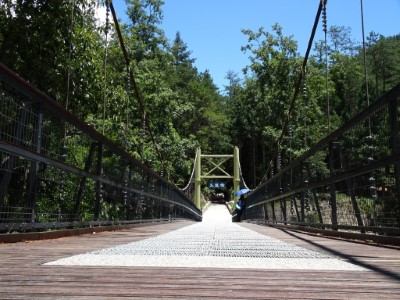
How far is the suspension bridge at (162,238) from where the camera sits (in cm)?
121

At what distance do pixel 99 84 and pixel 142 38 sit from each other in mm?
16316

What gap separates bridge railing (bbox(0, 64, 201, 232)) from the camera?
8.14ft

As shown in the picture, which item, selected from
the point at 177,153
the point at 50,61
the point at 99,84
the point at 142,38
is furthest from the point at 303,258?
the point at 142,38

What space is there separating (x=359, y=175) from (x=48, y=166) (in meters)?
1.98

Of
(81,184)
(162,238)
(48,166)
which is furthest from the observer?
(81,184)

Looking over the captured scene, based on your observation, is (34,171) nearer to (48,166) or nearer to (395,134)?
(48,166)

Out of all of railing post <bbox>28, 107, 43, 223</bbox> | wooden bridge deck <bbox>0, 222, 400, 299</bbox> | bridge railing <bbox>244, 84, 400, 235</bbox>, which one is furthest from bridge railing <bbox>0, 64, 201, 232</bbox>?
bridge railing <bbox>244, 84, 400, 235</bbox>

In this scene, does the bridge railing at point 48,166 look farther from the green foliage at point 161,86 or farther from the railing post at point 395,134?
the railing post at point 395,134

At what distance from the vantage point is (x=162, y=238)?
11.2ft

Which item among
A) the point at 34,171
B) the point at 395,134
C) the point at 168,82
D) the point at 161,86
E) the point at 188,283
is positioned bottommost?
the point at 188,283

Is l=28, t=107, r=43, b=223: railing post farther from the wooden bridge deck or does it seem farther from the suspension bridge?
the wooden bridge deck

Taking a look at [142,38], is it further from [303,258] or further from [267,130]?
[303,258]

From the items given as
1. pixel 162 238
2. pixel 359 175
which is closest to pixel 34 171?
pixel 162 238

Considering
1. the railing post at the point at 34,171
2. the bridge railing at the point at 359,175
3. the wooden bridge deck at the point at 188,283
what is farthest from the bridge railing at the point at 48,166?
the bridge railing at the point at 359,175
